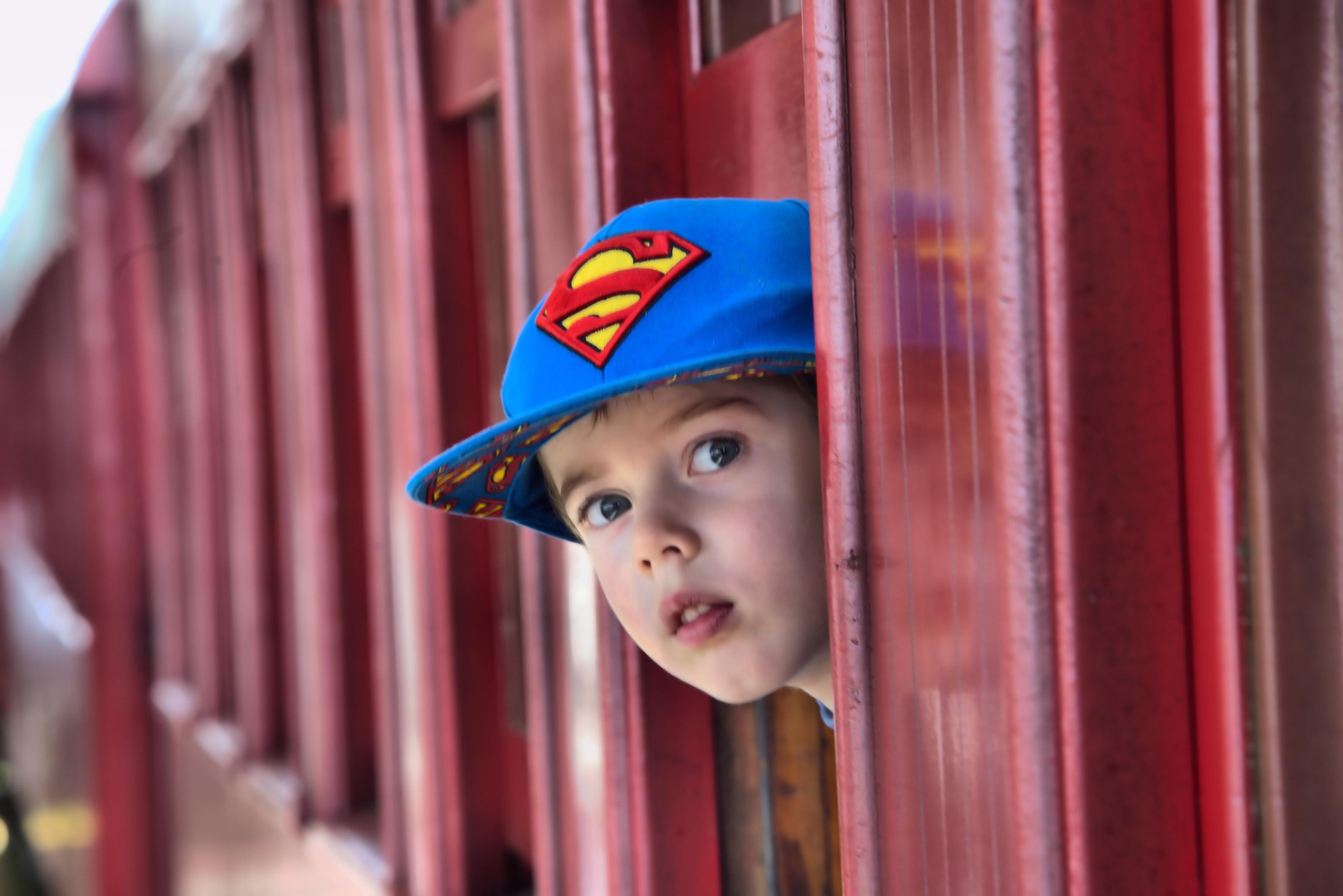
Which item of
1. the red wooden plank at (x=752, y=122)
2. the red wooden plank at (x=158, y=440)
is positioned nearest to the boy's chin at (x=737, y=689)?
the red wooden plank at (x=752, y=122)

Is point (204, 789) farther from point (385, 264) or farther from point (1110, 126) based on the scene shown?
point (1110, 126)

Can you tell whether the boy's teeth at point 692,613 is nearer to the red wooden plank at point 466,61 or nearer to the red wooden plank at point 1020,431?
the red wooden plank at point 1020,431

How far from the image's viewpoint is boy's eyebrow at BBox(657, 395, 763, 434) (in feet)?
2.40

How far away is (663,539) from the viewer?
2.36 ft

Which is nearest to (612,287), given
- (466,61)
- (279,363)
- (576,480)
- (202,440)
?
(576,480)

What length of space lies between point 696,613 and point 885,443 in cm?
17

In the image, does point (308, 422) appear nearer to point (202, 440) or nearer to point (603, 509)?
point (202, 440)

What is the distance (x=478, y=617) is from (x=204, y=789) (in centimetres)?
187

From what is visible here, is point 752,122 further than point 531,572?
No

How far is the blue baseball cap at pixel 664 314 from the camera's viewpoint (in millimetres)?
700

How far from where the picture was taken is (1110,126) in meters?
0.57

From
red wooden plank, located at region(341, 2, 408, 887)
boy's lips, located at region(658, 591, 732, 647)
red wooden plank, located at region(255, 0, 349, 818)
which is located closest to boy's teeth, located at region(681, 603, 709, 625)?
boy's lips, located at region(658, 591, 732, 647)

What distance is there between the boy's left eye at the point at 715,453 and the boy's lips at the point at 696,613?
0.08 metres

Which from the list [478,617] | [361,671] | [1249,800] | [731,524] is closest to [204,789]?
[361,671]
